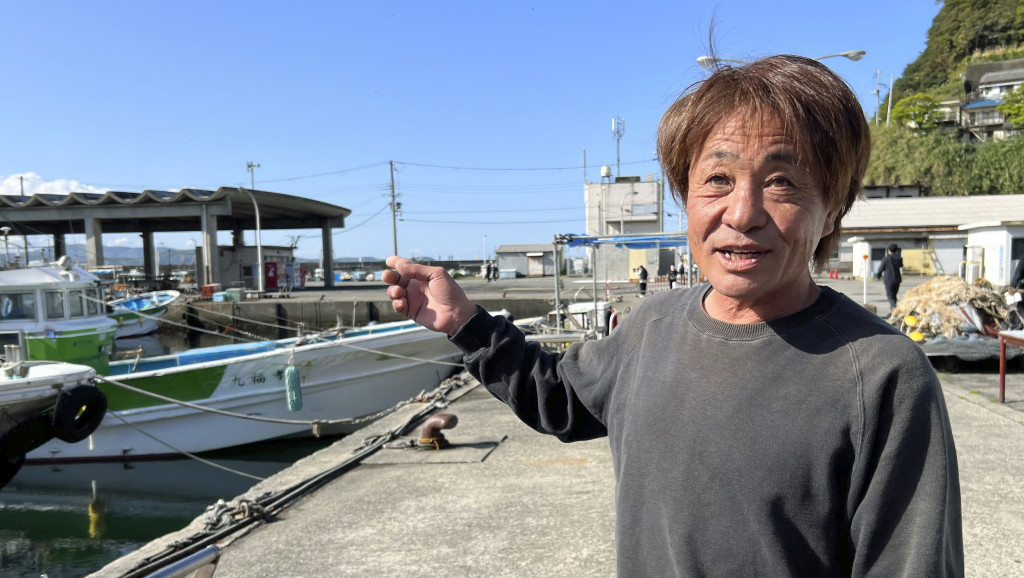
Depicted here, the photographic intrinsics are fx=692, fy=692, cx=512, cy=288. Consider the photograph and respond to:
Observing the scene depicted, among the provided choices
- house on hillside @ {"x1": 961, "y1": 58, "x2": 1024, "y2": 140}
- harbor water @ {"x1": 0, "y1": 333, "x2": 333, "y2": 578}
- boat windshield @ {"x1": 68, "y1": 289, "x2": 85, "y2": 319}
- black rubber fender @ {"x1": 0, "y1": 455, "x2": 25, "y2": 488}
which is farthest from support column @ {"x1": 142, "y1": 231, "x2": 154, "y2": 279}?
house on hillside @ {"x1": 961, "y1": 58, "x2": 1024, "y2": 140}

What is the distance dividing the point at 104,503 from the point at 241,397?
2.41 m

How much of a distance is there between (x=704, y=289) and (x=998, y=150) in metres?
58.7

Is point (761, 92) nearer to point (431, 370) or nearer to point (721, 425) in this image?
point (721, 425)

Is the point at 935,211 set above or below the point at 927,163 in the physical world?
below

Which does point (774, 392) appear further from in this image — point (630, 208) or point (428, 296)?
point (630, 208)

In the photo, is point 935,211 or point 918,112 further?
point 918,112

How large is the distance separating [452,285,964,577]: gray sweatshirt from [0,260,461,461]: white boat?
9317 mm

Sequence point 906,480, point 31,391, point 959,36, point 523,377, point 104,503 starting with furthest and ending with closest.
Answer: point 959,36
point 104,503
point 31,391
point 523,377
point 906,480

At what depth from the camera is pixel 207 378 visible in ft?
36.4

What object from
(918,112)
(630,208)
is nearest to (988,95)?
(918,112)

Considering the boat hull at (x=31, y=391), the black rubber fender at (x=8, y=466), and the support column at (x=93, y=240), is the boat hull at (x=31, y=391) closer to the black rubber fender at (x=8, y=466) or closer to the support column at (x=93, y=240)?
the black rubber fender at (x=8, y=466)

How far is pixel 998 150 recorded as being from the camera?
48500 millimetres

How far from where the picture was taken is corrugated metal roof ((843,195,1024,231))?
112 ft


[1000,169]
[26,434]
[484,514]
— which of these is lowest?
[26,434]
